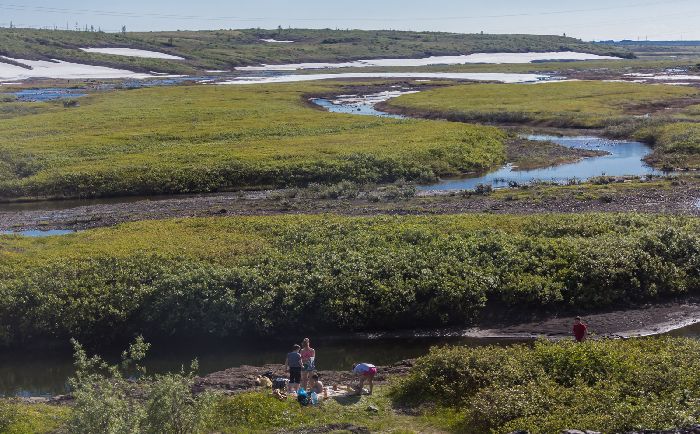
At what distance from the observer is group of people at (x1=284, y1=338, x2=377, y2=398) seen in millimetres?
21766

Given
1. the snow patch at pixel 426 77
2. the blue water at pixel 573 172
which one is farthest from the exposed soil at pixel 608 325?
the snow patch at pixel 426 77

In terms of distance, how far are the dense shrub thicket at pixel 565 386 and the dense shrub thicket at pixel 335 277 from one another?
20.6 ft

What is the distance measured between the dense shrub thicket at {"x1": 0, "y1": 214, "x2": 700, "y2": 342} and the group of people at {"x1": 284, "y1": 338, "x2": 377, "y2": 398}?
626 centimetres

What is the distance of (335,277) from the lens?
2983cm

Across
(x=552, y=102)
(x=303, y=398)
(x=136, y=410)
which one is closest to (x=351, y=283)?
(x=303, y=398)

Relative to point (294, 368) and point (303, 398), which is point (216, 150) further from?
point (303, 398)

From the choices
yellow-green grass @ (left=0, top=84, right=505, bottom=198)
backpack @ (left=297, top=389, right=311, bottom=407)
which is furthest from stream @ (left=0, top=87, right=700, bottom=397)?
yellow-green grass @ (left=0, top=84, right=505, bottom=198)

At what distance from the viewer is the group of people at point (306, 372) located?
2177 cm

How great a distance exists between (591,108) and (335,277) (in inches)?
2749

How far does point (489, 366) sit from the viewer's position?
21.6m

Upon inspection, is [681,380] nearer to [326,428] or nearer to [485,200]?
[326,428]

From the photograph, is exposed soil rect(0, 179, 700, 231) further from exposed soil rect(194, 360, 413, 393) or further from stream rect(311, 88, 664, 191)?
exposed soil rect(194, 360, 413, 393)

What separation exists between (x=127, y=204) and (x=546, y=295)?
30497 millimetres

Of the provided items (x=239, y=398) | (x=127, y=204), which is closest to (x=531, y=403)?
(x=239, y=398)
